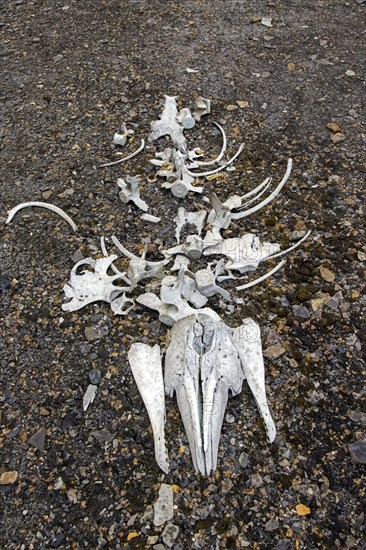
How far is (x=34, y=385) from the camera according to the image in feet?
8.47

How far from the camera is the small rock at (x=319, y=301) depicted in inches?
111

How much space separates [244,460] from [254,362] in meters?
0.43

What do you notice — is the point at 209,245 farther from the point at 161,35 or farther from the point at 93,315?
the point at 161,35

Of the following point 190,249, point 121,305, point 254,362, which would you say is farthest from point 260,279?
point 121,305

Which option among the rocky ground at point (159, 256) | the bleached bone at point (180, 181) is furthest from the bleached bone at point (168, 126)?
the bleached bone at point (180, 181)

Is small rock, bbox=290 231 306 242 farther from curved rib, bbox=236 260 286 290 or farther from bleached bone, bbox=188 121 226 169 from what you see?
bleached bone, bbox=188 121 226 169

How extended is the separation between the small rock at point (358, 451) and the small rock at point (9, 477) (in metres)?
1.42

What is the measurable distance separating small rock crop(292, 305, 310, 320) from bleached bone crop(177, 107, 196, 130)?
1.85 meters

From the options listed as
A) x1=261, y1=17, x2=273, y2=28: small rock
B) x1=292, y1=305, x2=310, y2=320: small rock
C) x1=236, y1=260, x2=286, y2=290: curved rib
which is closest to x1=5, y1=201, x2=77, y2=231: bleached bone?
x1=236, y1=260, x2=286, y2=290: curved rib

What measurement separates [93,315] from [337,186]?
5.94ft

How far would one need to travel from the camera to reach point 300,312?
279 centimetres

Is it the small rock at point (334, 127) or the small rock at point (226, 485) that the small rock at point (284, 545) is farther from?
the small rock at point (334, 127)

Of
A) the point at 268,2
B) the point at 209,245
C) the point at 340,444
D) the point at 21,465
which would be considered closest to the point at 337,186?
the point at 209,245

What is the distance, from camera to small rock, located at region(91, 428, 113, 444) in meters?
2.36
